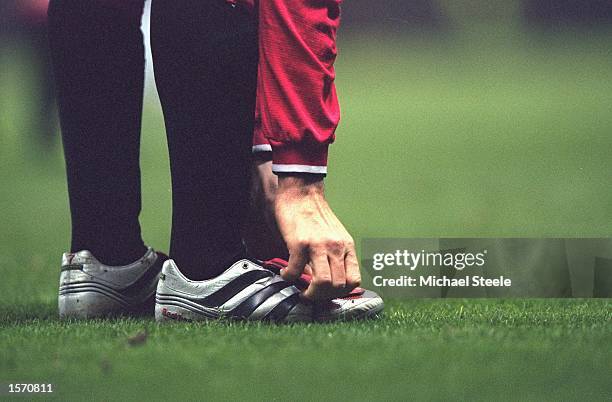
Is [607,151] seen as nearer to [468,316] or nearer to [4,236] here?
[468,316]

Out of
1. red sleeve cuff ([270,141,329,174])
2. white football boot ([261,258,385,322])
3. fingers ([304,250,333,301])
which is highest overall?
red sleeve cuff ([270,141,329,174])

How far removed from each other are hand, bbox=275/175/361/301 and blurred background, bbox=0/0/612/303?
53cm

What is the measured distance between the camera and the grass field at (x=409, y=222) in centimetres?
93

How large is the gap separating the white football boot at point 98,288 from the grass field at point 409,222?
51 mm

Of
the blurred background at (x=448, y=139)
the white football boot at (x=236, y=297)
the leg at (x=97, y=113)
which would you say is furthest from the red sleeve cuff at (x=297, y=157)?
the blurred background at (x=448, y=139)

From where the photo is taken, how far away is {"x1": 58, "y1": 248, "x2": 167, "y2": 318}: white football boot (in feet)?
4.42

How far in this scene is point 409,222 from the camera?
225cm

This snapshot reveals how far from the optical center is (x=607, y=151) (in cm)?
175

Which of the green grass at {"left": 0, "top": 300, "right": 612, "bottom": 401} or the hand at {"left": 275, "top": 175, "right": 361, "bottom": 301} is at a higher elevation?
the hand at {"left": 275, "top": 175, "right": 361, "bottom": 301}

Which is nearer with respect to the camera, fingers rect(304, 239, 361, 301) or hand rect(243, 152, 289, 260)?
fingers rect(304, 239, 361, 301)

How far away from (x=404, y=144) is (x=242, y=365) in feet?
7.33

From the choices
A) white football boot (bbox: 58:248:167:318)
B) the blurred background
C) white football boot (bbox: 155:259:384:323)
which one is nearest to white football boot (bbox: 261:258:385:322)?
white football boot (bbox: 155:259:384:323)

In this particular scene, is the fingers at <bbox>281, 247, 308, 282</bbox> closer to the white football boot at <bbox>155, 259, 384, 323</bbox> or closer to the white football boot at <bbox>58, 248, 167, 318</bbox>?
the white football boot at <bbox>155, 259, 384, 323</bbox>

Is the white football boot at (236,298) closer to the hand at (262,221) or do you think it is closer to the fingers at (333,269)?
the fingers at (333,269)
